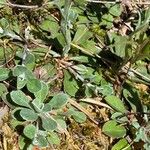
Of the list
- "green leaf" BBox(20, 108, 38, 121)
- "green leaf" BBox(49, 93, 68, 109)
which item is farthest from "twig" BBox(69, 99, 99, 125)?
"green leaf" BBox(20, 108, 38, 121)

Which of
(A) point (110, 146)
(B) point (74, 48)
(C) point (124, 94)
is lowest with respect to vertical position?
(A) point (110, 146)

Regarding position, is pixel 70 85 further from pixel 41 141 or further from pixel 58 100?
pixel 41 141

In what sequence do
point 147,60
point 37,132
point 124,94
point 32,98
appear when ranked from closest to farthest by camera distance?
1. point 37,132
2. point 32,98
3. point 124,94
4. point 147,60

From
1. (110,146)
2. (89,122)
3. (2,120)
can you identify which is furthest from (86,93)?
(2,120)

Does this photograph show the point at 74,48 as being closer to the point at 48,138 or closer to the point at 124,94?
the point at 124,94

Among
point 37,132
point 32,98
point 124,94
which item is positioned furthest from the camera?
point 124,94

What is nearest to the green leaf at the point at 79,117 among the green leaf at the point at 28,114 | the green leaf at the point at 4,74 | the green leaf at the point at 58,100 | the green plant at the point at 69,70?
the green plant at the point at 69,70

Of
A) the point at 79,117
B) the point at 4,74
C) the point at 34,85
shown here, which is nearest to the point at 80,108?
the point at 79,117
